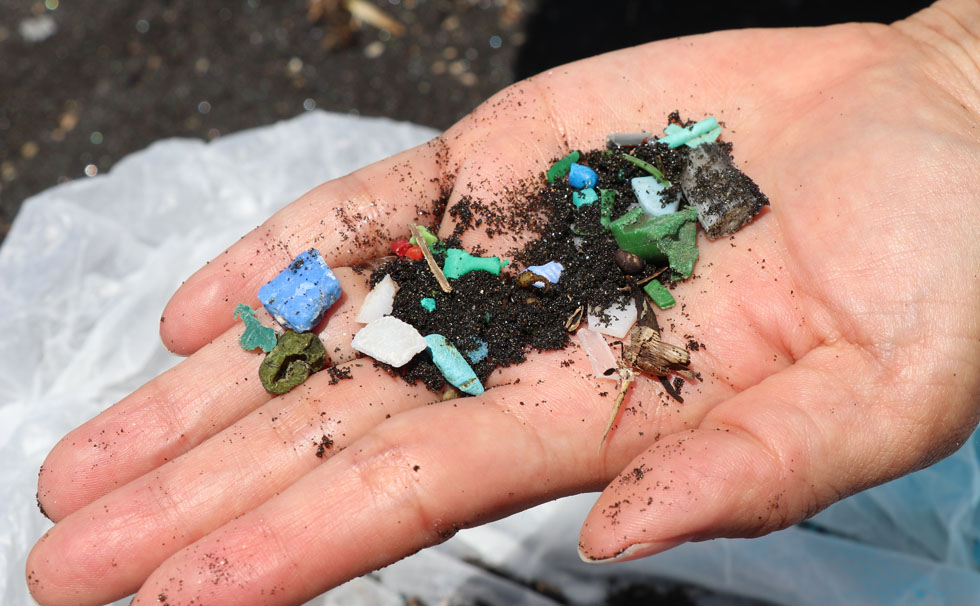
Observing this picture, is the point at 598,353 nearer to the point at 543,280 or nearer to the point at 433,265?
the point at 543,280

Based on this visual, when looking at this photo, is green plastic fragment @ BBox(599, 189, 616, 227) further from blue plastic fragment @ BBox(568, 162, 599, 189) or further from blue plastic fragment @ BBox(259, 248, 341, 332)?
blue plastic fragment @ BBox(259, 248, 341, 332)

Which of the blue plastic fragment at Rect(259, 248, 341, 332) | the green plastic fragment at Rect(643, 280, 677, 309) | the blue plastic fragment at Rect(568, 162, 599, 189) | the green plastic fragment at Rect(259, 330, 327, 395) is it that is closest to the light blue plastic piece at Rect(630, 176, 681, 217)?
the blue plastic fragment at Rect(568, 162, 599, 189)

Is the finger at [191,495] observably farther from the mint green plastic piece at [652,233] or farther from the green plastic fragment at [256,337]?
the mint green plastic piece at [652,233]

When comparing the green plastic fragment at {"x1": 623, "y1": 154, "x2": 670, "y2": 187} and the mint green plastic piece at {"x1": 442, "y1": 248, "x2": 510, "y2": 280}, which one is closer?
the mint green plastic piece at {"x1": 442, "y1": 248, "x2": 510, "y2": 280}

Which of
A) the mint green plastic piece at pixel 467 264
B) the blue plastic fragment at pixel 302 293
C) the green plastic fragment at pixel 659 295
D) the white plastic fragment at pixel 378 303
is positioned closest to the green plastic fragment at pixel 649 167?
the green plastic fragment at pixel 659 295

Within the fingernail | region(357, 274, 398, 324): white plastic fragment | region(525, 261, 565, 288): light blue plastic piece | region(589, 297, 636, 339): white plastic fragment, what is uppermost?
region(357, 274, 398, 324): white plastic fragment

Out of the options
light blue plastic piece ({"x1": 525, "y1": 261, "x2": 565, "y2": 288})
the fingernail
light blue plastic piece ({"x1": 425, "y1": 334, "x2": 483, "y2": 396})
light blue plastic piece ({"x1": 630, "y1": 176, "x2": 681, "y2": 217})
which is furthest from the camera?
light blue plastic piece ({"x1": 630, "y1": 176, "x2": 681, "y2": 217})
